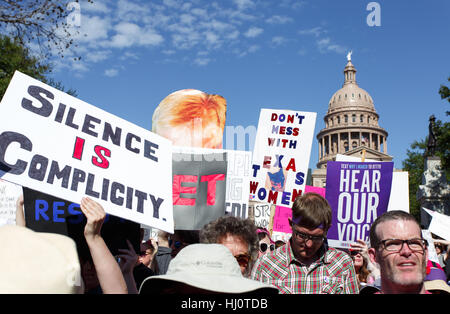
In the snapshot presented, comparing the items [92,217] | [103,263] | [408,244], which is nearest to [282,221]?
[408,244]

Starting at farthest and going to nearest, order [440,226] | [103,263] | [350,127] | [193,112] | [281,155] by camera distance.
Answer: [350,127] < [281,155] < [193,112] < [440,226] < [103,263]

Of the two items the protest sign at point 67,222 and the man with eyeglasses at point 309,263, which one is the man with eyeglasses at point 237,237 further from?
the protest sign at point 67,222

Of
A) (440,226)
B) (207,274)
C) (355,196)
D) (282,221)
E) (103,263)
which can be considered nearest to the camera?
(207,274)

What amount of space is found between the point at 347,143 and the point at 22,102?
8122 cm

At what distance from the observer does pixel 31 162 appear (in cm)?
214

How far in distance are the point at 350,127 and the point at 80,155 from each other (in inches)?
3152

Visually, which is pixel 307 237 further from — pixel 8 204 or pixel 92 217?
pixel 8 204

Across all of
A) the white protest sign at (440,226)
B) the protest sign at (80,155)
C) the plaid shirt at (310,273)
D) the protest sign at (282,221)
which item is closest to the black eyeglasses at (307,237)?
the plaid shirt at (310,273)

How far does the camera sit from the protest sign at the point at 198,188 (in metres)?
3.51

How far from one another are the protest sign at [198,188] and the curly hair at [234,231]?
89cm

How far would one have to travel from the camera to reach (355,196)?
4500 millimetres

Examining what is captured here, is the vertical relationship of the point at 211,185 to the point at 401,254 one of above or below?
above
